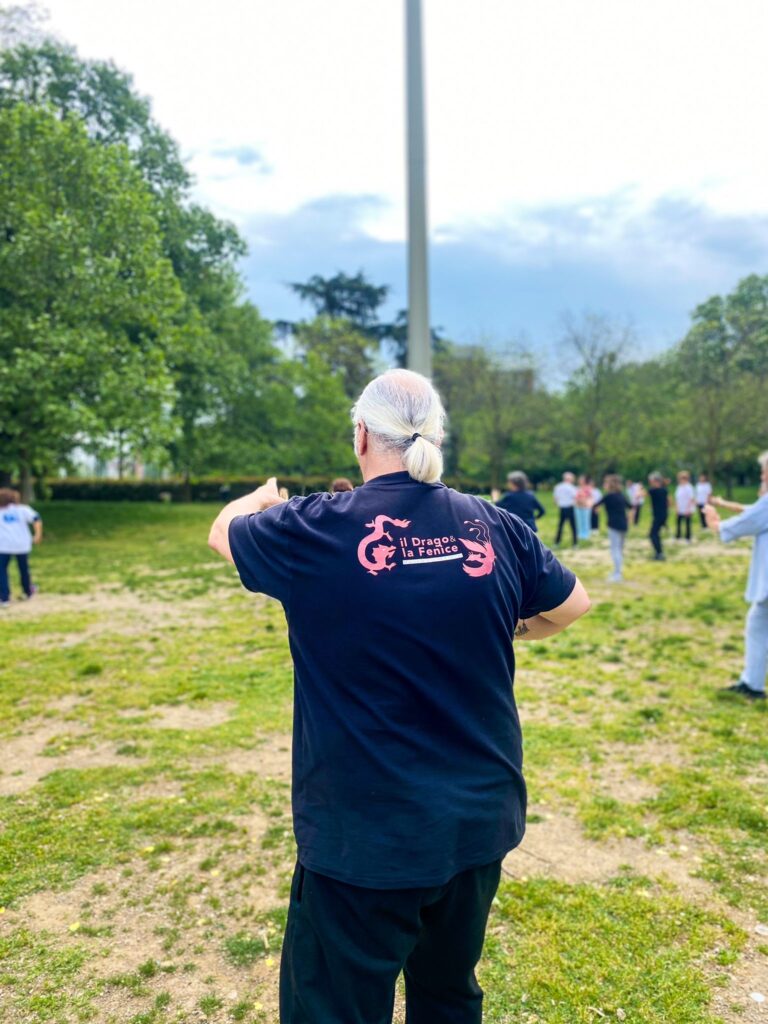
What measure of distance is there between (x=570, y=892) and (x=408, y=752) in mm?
2603

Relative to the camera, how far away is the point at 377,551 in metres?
1.75

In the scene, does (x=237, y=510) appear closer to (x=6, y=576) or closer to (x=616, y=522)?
(x=6, y=576)

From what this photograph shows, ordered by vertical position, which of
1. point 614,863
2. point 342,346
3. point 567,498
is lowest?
point 614,863

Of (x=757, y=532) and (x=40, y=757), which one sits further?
(x=757, y=532)

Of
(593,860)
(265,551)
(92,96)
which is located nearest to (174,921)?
(593,860)

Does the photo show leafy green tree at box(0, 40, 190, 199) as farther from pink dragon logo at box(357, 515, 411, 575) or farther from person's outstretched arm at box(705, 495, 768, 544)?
pink dragon logo at box(357, 515, 411, 575)

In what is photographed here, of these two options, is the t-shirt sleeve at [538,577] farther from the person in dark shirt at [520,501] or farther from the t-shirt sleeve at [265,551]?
the person in dark shirt at [520,501]

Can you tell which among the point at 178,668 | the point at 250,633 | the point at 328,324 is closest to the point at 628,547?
the point at 250,633

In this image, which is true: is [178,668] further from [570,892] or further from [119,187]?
[119,187]

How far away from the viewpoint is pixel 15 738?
5.82 metres

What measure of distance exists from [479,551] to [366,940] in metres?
0.97

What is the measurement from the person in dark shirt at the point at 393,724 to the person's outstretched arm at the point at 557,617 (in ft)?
0.75

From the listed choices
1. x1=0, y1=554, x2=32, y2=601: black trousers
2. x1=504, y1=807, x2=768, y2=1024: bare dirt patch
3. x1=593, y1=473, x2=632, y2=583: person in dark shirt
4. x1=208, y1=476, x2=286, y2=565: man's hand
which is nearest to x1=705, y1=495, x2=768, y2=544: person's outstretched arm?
x1=504, y1=807, x2=768, y2=1024: bare dirt patch

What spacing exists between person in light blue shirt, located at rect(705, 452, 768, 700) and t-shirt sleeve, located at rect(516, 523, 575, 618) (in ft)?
14.4
